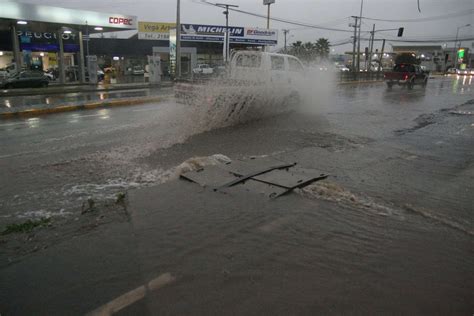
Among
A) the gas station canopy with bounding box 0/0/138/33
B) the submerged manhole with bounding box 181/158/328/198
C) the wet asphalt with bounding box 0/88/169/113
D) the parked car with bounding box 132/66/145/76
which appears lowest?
the wet asphalt with bounding box 0/88/169/113

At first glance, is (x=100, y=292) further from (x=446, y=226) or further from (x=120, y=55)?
(x=120, y=55)

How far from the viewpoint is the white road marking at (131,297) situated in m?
2.51

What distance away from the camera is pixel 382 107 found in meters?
15.6

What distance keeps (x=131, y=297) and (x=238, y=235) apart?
126cm

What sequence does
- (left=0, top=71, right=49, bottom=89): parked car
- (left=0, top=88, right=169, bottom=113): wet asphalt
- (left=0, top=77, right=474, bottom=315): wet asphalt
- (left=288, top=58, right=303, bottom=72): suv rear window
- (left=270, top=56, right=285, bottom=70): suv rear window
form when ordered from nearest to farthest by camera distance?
(left=0, top=77, right=474, bottom=315): wet asphalt, (left=270, top=56, right=285, bottom=70): suv rear window, (left=288, top=58, right=303, bottom=72): suv rear window, (left=0, top=88, right=169, bottom=113): wet asphalt, (left=0, top=71, right=49, bottom=89): parked car

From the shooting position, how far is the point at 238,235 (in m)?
3.63

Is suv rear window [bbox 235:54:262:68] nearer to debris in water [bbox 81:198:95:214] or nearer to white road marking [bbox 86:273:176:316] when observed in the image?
debris in water [bbox 81:198:95:214]

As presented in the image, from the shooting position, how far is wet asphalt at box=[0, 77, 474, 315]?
2691mm

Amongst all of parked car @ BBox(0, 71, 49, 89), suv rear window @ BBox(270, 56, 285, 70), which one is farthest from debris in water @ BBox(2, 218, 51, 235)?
parked car @ BBox(0, 71, 49, 89)

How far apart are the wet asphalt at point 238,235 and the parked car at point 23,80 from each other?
20521 millimetres

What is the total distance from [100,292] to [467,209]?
422cm

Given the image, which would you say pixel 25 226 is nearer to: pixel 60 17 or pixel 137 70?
pixel 60 17

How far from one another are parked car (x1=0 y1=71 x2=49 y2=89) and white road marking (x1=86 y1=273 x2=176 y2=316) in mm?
26343

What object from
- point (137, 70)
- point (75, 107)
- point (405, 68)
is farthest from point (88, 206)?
point (137, 70)
